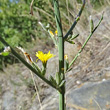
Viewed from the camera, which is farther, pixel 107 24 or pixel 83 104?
pixel 107 24

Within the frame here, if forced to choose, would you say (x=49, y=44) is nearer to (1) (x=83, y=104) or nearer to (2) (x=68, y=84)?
(2) (x=68, y=84)

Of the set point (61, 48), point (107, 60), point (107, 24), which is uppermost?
point (61, 48)

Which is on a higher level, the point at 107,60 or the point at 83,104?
the point at 83,104

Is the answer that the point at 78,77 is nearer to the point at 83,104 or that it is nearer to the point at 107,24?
the point at 83,104

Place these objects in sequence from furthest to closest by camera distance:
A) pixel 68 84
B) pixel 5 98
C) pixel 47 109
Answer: pixel 5 98 → pixel 68 84 → pixel 47 109

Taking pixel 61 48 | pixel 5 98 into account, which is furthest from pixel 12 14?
pixel 61 48

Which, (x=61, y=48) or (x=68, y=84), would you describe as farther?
(x=68, y=84)

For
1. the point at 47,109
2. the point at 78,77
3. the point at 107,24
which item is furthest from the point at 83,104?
the point at 107,24

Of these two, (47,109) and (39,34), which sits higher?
(39,34)

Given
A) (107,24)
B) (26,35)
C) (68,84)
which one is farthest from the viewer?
(26,35)
